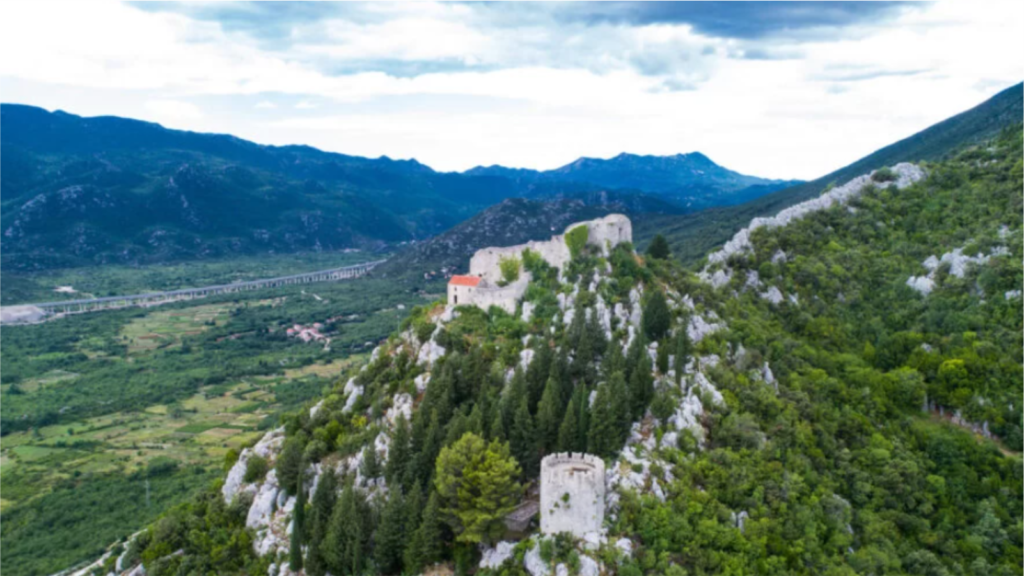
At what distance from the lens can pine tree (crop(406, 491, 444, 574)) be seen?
42781 millimetres

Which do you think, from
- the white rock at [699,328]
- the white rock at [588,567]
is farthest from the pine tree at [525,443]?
the white rock at [699,328]

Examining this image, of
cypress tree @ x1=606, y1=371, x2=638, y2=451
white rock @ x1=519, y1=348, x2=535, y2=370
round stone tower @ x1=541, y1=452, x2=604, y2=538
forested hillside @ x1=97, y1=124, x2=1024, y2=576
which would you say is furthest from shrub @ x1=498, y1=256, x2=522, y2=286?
round stone tower @ x1=541, y1=452, x2=604, y2=538

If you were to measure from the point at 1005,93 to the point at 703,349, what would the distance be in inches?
7300

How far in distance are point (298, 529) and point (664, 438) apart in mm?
26206

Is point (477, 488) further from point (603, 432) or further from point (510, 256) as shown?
point (510, 256)

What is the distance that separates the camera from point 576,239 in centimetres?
6706

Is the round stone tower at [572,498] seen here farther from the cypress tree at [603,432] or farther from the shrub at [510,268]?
the shrub at [510,268]

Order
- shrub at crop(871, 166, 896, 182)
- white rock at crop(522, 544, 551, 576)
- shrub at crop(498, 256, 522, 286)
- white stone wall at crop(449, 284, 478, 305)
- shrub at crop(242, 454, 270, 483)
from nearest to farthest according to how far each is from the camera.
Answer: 1. white rock at crop(522, 544, 551, 576)
2. shrub at crop(242, 454, 270, 483)
3. white stone wall at crop(449, 284, 478, 305)
4. shrub at crop(498, 256, 522, 286)
5. shrub at crop(871, 166, 896, 182)

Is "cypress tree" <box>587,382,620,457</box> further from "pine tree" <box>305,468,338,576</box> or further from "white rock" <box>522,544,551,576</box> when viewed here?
"pine tree" <box>305,468,338,576</box>

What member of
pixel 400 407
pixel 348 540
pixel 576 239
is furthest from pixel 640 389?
pixel 348 540

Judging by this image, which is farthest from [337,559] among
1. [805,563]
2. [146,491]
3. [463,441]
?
[146,491]

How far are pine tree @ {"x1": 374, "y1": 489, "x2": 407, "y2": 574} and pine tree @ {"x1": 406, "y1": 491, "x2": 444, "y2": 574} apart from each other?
112 cm

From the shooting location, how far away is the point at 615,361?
53125 millimetres

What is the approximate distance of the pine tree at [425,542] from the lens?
42781 millimetres
